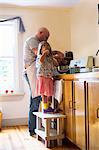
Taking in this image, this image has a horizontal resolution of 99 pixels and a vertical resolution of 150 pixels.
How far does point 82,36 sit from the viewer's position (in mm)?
4535

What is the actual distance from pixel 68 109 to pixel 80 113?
48 cm

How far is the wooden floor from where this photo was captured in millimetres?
3365

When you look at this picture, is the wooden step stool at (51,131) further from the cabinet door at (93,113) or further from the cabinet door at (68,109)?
the cabinet door at (93,113)

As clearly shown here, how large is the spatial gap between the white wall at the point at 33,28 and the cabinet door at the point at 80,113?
6.85ft

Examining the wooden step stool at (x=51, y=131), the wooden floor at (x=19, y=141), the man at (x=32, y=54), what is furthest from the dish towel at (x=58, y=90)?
the wooden floor at (x=19, y=141)

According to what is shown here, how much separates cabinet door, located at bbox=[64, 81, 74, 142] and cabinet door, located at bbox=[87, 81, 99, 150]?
2.02ft

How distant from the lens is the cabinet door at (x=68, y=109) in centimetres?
321

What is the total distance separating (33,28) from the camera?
5008 millimetres

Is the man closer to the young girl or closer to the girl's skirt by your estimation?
the young girl

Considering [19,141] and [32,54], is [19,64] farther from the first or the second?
[19,141]

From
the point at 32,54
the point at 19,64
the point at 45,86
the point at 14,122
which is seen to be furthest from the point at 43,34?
the point at 14,122

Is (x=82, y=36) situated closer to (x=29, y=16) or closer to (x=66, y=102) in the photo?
(x=29, y=16)

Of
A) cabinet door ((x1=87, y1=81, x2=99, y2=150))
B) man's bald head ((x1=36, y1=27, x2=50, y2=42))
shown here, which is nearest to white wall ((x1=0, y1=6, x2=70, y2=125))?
man's bald head ((x1=36, y1=27, x2=50, y2=42))

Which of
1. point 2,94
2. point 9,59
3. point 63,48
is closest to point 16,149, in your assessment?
point 2,94
